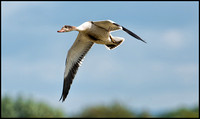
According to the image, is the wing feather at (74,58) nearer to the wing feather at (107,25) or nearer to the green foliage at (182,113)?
the wing feather at (107,25)

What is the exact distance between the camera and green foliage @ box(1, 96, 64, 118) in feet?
81.9

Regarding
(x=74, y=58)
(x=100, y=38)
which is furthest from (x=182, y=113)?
(x=100, y=38)

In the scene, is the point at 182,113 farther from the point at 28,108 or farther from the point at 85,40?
the point at 85,40

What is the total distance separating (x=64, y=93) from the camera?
743 centimetres

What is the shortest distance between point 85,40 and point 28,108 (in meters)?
18.7

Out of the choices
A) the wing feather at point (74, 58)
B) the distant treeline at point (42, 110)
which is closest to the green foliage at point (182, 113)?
the distant treeline at point (42, 110)

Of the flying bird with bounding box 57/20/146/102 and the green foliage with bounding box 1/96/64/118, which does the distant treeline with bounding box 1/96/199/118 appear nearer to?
the green foliage with bounding box 1/96/64/118

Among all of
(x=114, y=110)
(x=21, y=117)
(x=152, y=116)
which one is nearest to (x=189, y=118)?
(x=152, y=116)

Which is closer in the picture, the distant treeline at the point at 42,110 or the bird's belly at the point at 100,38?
the bird's belly at the point at 100,38

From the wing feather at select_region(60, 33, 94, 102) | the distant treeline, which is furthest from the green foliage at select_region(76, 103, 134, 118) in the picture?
the wing feather at select_region(60, 33, 94, 102)

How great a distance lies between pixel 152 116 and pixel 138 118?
1.08 m

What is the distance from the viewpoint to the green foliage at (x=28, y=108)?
25.0 meters

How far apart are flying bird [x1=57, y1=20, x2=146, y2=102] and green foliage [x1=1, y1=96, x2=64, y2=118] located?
17632 mm

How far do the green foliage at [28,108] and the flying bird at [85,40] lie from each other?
17.6 meters
